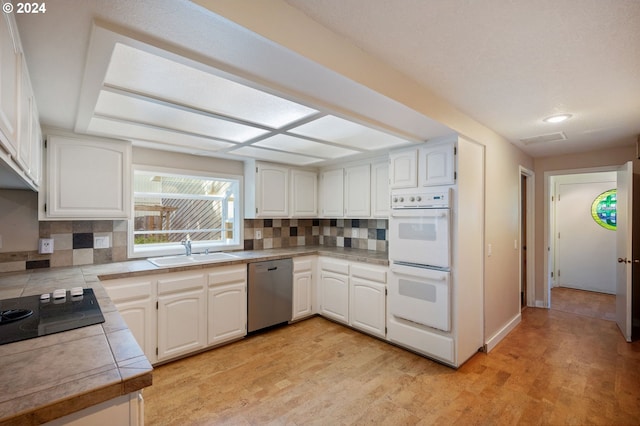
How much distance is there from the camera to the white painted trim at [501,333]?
2909mm

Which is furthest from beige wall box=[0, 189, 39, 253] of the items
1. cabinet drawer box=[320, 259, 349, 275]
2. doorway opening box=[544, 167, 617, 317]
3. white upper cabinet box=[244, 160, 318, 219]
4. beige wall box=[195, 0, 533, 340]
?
doorway opening box=[544, 167, 617, 317]

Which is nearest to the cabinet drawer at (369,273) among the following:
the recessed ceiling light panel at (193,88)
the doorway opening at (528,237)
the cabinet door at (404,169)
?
the cabinet door at (404,169)

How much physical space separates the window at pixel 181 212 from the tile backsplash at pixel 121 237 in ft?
0.55

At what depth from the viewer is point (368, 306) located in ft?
10.4

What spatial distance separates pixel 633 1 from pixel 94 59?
90.1 inches

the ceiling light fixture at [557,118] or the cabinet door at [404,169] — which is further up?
the ceiling light fixture at [557,118]

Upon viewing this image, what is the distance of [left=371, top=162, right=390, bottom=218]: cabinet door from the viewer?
3.34 m

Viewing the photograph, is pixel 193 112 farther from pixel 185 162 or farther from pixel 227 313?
pixel 227 313

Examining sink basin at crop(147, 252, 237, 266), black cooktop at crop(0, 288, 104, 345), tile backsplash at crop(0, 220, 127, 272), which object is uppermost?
tile backsplash at crop(0, 220, 127, 272)

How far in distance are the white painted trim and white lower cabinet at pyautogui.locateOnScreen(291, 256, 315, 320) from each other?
199cm

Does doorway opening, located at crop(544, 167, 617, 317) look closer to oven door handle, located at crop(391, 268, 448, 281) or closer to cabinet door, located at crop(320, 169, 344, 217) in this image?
oven door handle, located at crop(391, 268, 448, 281)

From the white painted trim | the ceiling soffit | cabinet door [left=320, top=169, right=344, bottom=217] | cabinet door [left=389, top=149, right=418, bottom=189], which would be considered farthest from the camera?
cabinet door [left=320, top=169, right=344, bottom=217]

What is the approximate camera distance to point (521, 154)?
148 inches

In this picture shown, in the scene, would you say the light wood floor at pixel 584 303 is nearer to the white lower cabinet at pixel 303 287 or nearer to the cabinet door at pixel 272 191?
the white lower cabinet at pixel 303 287
